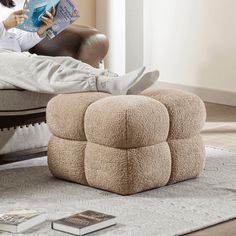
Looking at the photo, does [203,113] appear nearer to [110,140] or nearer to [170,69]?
[110,140]

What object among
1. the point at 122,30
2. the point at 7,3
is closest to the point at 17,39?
the point at 7,3

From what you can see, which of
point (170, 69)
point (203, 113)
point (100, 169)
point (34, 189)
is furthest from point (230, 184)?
point (170, 69)

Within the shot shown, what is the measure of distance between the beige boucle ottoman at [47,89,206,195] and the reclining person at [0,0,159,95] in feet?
0.28

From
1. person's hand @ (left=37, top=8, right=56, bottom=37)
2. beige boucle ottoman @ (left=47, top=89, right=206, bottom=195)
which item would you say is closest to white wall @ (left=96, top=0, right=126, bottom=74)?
person's hand @ (left=37, top=8, right=56, bottom=37)

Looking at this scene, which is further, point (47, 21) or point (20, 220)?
point (47, 21)

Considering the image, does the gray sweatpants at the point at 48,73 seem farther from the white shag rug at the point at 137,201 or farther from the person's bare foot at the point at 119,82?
the white shag rug at the point at 137,201

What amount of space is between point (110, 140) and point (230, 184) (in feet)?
1.88

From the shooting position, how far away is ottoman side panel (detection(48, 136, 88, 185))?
3.08 meters

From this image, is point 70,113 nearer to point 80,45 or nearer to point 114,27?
point 80,45

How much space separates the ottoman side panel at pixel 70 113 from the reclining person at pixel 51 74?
88 mm

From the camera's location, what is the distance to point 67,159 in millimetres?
3127

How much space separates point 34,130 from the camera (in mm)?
3527

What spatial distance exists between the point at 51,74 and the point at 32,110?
0.61 ft

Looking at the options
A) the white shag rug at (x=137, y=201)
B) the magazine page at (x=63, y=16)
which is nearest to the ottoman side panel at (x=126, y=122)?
the white shag rug at (x=137, y=201)
